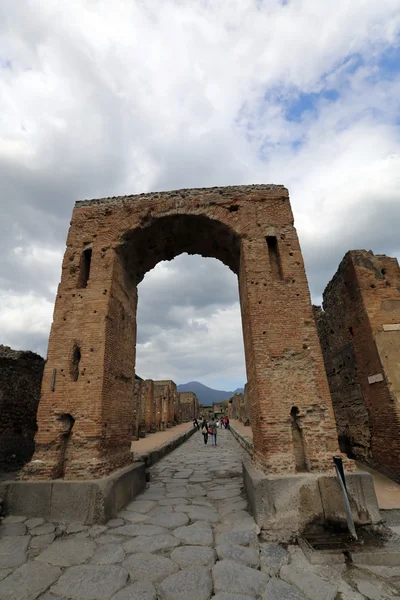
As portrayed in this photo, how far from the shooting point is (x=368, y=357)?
7.00 m

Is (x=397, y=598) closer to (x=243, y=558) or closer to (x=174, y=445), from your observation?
(x=243, y=558)

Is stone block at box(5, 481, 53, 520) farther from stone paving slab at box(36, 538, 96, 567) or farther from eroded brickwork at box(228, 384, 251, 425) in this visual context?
eroded brickwork at box(228, 384, 251, 425)

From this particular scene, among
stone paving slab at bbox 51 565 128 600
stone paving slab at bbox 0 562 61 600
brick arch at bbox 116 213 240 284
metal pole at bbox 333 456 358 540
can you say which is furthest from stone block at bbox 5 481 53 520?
brick arch at bbox 116 213 240 284

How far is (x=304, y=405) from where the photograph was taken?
5172mm

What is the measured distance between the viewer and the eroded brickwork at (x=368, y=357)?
641 centimetres

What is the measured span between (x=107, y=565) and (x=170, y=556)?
0.73 metres

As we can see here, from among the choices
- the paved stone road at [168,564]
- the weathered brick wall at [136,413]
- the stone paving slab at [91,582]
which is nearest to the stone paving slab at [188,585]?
the paved stone road at [168,564]

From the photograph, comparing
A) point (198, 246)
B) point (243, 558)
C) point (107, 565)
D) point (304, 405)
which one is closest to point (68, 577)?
point (107, 565)

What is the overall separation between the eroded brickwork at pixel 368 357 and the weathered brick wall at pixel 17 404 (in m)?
8.97

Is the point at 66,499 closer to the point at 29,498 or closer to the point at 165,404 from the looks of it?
the point at 29,498

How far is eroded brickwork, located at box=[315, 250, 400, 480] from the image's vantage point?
6406mm

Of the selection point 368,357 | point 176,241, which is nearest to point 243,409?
point 368,357

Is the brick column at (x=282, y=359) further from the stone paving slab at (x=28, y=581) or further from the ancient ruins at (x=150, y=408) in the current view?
the ancient ruins at (x=150, y=408)

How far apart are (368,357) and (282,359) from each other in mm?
2941
